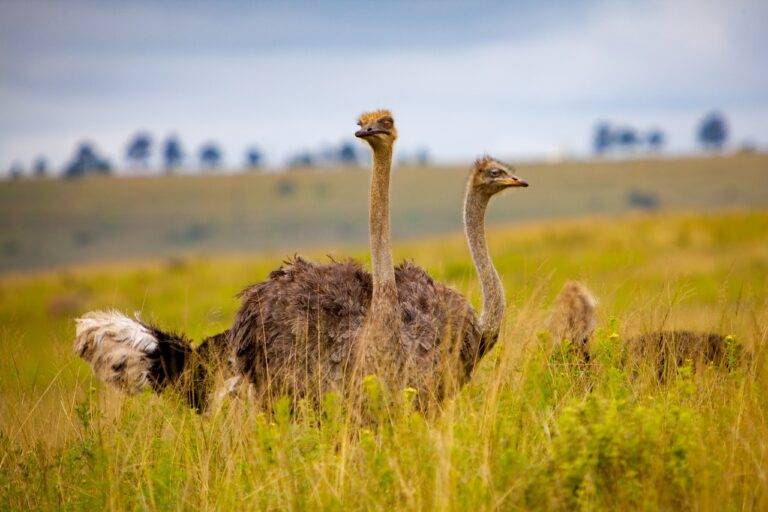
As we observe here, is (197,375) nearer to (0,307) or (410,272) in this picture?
(410,272)

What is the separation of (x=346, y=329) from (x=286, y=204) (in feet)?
263

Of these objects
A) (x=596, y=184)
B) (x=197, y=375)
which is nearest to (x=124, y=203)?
(x=596, y=184)

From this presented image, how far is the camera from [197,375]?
638 centimetres

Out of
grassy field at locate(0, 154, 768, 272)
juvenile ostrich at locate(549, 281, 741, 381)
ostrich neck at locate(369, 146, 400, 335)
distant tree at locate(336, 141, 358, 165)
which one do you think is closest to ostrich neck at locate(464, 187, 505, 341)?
juvenile ostrich at locate(549, 281, 741, 381)

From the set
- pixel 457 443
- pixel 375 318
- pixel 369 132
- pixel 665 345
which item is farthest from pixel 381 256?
pixel 665 345

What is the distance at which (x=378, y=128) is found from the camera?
594 cm

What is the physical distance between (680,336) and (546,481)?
8.83 feet

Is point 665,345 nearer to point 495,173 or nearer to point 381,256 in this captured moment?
point 495,173

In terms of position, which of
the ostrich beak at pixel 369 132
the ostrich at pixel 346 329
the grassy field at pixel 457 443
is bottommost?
the grassy field at pixel 457 443

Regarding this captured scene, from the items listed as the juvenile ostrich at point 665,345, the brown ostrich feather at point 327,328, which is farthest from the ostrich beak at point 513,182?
the juvenile ostrich at point 665,345

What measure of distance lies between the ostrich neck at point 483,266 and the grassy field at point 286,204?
211 ft

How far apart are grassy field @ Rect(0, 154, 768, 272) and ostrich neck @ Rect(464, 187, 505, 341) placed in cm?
6418

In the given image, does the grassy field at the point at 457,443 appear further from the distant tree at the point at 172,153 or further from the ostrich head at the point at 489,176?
the distant tree at the point at 172,153

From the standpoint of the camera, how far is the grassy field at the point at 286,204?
3002 inches
